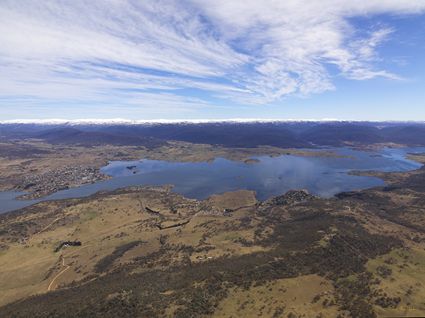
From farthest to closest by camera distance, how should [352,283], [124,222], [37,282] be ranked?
[124,222]
[37,282]
[352,283]

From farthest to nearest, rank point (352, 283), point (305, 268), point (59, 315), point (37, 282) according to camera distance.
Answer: point (37, 282), point (305, 268), point (352, 283), point (59, 315)

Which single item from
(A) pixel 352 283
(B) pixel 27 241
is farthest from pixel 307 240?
(B) pixel 27 241

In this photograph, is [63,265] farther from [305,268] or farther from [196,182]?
[196,182]

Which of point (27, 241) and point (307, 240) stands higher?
point (307, 240)

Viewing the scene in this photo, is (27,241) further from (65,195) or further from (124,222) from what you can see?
(65,195)

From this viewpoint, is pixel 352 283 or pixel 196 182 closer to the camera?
pixel 352 283

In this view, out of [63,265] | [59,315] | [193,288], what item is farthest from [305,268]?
[63,265]

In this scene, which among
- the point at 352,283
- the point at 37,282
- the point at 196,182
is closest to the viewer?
the point at 352,283

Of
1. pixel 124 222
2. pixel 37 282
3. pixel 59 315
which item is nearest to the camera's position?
pixel 59 315

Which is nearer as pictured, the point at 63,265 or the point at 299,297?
the point at 299,297

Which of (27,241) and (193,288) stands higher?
(193,288)
